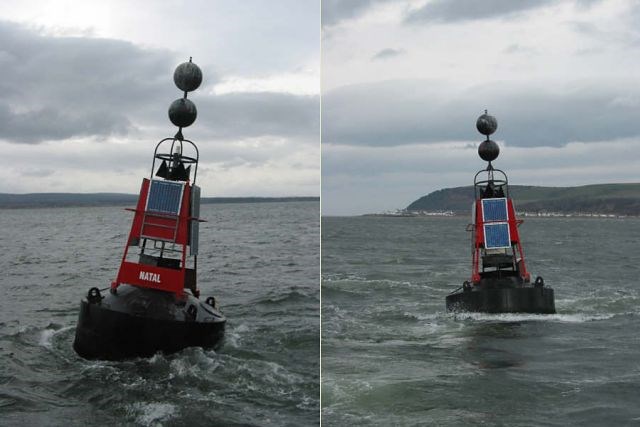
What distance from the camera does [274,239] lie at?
47938 mm

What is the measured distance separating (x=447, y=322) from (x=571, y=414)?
7685mm

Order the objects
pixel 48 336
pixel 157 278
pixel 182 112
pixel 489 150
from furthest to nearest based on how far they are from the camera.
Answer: pixel 489 150
pixel 48 336
pixel 182 112
pixel 157 278

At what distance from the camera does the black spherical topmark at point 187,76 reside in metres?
12.8

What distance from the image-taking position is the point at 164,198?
1305 cm

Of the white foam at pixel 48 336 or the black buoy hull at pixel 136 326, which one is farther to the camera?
the white foam at pixel 48 336

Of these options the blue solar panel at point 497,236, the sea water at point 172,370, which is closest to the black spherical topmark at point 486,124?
the blue solar panel at point 497,236

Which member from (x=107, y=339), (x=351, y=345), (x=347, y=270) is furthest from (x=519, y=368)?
(x=347, y=270)

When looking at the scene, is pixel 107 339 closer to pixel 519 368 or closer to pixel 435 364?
pixel 435 364

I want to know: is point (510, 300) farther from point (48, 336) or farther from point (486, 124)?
point (48, 336)

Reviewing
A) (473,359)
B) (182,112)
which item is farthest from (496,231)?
(182,112)

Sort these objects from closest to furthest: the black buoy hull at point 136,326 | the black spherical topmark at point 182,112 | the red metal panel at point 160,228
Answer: the black buoy hull at point 136,326 → the red metal panel at point 160,228 → the black spherical topmark at point 182,112

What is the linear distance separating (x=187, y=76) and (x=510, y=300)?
860cm

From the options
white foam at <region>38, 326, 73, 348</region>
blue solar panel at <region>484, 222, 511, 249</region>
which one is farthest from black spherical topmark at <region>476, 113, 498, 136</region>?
white foam at <region>38, 326, 73, 348</region>

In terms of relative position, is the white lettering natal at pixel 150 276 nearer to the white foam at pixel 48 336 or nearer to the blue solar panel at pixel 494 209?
the white foam at pixel 48 336
